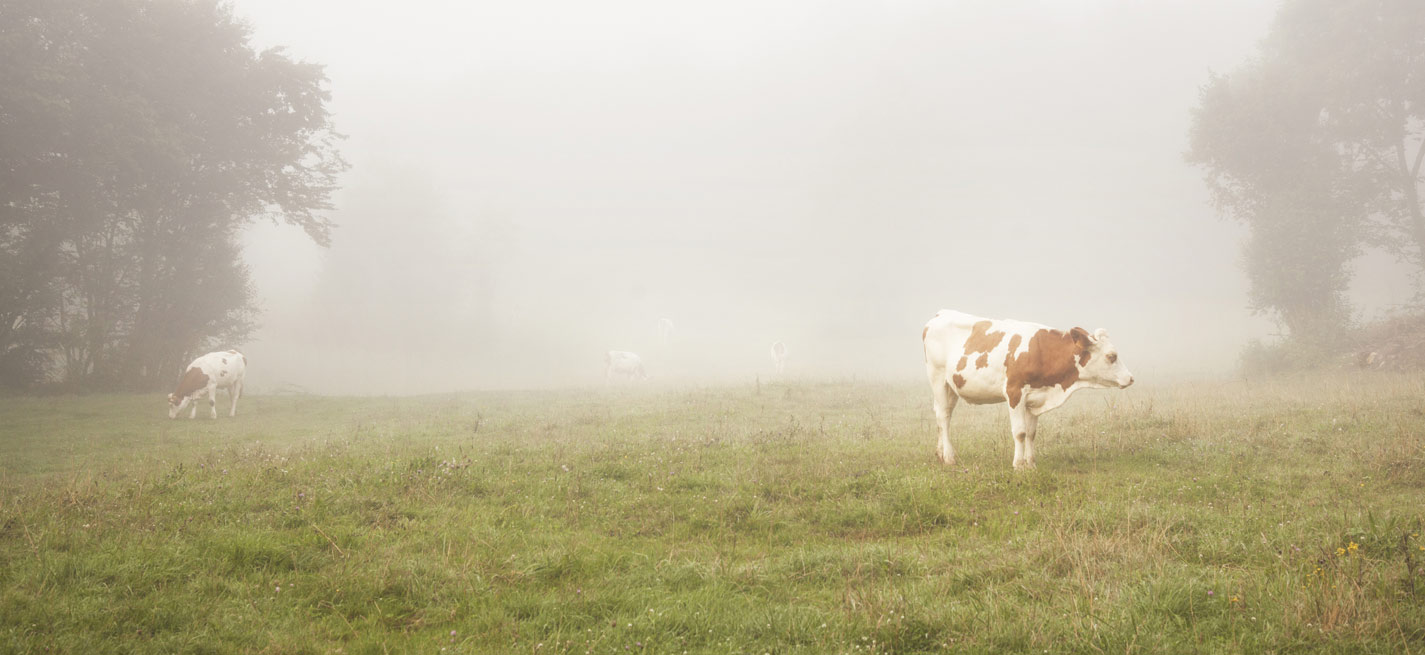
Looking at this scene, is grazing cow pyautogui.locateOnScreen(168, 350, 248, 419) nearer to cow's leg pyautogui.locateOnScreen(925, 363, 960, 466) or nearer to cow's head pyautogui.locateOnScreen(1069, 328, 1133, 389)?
cow's leg pyautogui.locateOnScreen(925, 363, 960, 466)

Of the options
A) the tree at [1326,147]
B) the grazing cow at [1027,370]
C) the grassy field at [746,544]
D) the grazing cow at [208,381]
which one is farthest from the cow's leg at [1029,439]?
the tree at [1326,147]

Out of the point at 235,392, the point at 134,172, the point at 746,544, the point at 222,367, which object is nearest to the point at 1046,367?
the point at 746,544

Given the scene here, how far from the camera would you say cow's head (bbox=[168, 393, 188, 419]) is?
59.9ft

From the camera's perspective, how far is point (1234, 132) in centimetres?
2753

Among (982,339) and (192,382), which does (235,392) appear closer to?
(192,382)

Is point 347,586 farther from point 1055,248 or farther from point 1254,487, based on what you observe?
point 1055,248

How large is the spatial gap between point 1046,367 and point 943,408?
1.68 metres

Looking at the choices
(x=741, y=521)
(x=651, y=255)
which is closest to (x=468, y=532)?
(x=741, y=521)

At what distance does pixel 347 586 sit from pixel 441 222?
5702cm

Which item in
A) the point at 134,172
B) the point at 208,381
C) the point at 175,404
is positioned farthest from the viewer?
the point at 134,172

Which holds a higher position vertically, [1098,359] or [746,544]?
[1098,359]

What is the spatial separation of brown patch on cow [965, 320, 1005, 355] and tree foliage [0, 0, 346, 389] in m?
24.5

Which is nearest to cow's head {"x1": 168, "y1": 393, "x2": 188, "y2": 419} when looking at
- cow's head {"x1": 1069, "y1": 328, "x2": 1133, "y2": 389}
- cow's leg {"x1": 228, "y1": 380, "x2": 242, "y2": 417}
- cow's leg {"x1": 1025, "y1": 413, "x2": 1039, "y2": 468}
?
cow's leg {"x1": 228, "y1": 380, "x2": 242, "y2": 417}

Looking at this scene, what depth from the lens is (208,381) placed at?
19.1 meters
